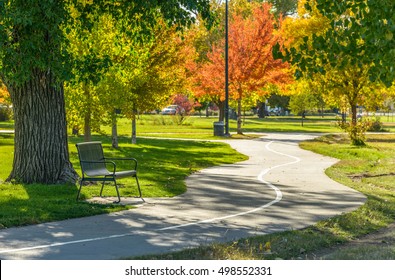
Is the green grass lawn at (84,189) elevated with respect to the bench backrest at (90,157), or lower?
lower

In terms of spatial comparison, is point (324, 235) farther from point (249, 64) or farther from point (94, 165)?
point (249, 64)

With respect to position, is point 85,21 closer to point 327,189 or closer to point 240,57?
point 327,189

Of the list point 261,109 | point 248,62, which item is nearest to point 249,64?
point 248,62

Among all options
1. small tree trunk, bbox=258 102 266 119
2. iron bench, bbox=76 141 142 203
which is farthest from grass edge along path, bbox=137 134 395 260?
small tree trunk, bbox=258 102 266 119

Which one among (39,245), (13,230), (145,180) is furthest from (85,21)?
(39,245)

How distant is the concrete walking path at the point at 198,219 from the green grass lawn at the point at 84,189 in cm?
44

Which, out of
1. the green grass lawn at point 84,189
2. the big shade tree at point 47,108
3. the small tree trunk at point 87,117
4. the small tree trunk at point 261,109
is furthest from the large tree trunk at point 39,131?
the small tree trunk at point 261,109

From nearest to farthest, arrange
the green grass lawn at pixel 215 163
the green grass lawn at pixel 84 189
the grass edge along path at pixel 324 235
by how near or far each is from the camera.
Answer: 1. the grass edge along path at pixel 324 235
2. the green grass lawn at pixel 215 163
3. the green grass lawn at pixel 84 189

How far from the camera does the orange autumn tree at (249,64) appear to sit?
48.9m

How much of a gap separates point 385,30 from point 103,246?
16.9ft

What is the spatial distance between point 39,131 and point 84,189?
1.64 meters

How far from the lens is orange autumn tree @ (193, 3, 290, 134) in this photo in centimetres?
4891

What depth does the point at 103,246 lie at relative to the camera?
10438mm

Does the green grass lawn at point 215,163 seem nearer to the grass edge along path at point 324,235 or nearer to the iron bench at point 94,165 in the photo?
the grass edge along path at point 324,235
